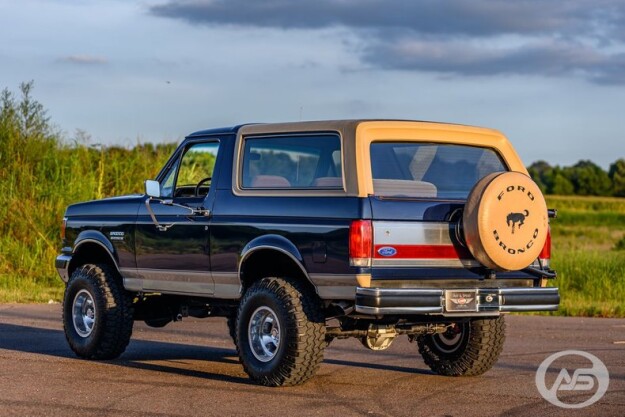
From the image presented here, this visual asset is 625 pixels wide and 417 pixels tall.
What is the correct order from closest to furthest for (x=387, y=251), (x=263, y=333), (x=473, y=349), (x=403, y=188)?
1. (x=387, y=251)
2. (x=403, y=188)
3. (x=263, y=333)
4. (x=473, y=349)

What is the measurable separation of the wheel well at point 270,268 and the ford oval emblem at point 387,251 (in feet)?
2.62

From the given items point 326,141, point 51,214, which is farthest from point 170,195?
point 51,214

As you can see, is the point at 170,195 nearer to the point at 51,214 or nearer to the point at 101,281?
the point at 101,281

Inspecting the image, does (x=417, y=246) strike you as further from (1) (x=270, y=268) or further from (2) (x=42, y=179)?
(2) (x=42, y=179)

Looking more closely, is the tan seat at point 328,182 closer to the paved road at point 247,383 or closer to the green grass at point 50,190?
the paved road at point 247,383

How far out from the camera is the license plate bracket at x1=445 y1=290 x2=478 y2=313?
29.8 ft

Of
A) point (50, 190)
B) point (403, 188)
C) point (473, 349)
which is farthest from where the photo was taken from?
point (50, 190)

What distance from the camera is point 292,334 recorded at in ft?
30.4

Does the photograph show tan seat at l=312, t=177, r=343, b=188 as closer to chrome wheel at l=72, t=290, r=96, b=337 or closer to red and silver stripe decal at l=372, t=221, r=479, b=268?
red and silver stripe decal at l=372, t=221, r=479, b=268

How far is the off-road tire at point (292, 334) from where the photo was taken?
927 centimetres

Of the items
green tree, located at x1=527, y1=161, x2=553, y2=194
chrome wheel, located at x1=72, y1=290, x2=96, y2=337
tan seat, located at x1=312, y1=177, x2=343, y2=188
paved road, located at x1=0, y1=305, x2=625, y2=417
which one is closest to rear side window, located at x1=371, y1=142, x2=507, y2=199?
tan seat, located at x1=312, y1=177, x2=343, y2=188

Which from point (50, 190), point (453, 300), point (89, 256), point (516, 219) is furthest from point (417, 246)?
point (50, 190)

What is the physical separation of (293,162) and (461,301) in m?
1.84

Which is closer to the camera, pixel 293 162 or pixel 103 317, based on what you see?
pixel 293 162
